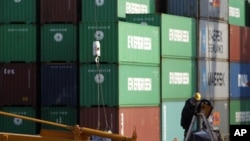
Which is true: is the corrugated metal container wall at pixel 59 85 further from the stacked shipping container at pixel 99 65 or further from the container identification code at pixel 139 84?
the container identification code at pixel 139 84

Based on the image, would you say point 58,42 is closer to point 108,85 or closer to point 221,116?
point 108,85

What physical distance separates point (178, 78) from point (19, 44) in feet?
23.4

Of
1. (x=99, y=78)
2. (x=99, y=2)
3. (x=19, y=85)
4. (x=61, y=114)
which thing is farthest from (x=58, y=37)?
(x=61, y=114)

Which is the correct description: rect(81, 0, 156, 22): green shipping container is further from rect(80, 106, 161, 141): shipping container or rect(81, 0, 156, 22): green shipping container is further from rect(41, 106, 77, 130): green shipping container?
rect(80, 106, 161, 141): shipping container

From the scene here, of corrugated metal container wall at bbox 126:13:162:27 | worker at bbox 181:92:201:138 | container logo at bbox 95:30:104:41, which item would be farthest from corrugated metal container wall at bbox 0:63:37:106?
worker at bbox 181:92:201:138

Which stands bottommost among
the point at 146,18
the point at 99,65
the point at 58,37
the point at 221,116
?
the point at 221,116

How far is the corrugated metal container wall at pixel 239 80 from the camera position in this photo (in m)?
33.3

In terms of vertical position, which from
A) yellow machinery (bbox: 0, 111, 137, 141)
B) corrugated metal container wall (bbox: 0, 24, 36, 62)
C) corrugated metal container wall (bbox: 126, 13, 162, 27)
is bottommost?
yellow machinery (bbox: 0, 111, 137, 141)

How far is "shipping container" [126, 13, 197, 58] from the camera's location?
2700 centimetres

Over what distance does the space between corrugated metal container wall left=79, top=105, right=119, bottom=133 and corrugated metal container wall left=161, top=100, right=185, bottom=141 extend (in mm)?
3468

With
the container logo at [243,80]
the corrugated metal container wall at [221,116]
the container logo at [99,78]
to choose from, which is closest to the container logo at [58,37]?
the container logo at [99,78]

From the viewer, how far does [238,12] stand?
3706cm

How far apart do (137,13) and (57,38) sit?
14.6 feet

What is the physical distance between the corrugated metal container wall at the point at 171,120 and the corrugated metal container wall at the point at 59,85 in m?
3.99
